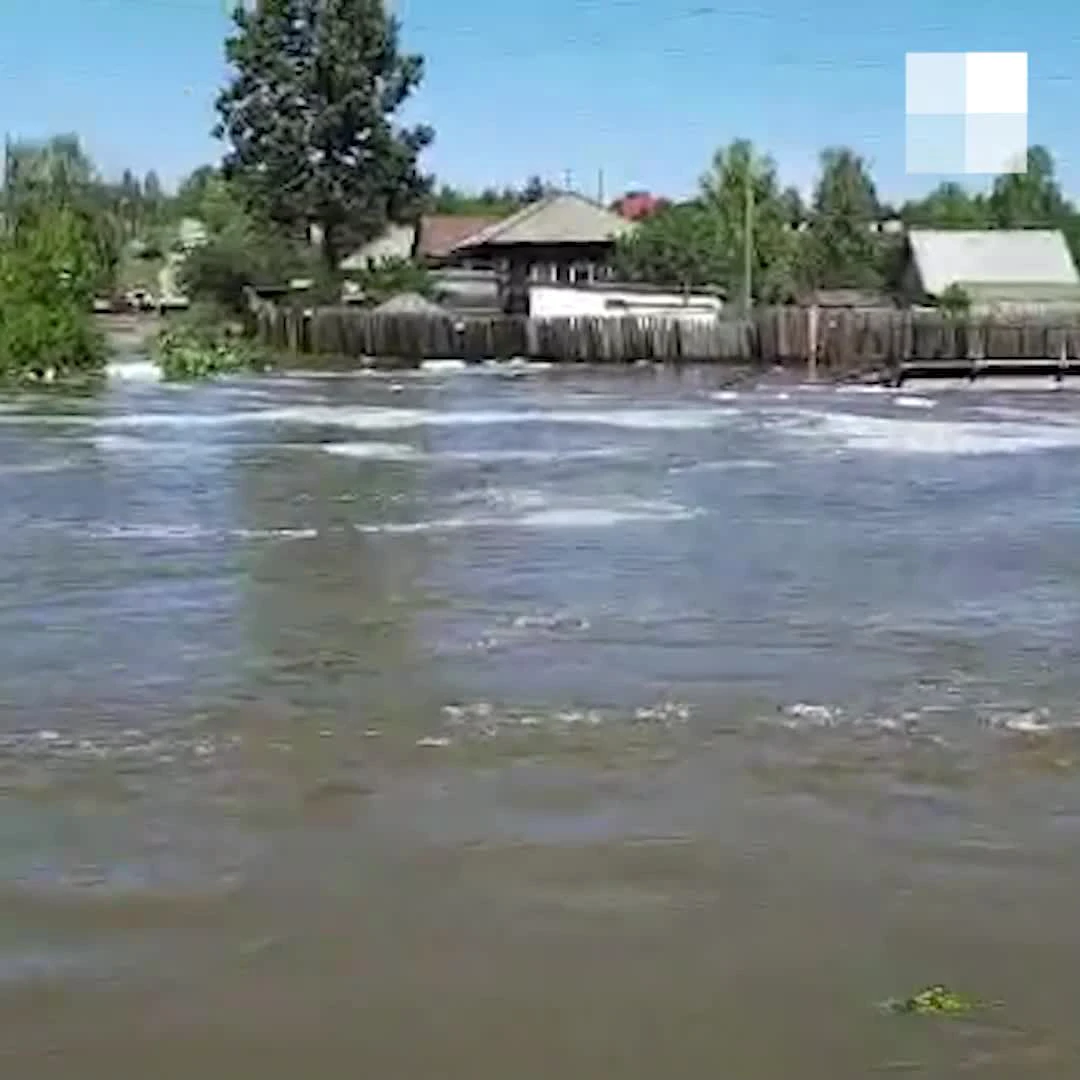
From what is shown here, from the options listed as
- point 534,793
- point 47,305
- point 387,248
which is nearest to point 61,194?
point 387,248

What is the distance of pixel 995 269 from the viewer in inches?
2753

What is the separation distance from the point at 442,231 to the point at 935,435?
56981 millimetres

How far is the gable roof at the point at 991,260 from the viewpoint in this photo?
228 feet

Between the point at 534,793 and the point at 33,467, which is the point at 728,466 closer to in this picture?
the point at 33,467

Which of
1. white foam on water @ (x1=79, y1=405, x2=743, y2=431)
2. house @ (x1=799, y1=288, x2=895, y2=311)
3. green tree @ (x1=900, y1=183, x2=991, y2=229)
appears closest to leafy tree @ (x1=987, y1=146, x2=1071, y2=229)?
green tree @ (x1=900, y1=183, x2=991, y2=229)

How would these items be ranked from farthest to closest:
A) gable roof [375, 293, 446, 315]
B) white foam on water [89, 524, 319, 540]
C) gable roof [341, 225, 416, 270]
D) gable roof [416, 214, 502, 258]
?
1. gable roof [416, 214, 502, 258]
2. gable roof [341, 225, 416, 270]
3. gable roof [375, 293, 446, 315]
4. white foam on water [89, 524, 319, 540]

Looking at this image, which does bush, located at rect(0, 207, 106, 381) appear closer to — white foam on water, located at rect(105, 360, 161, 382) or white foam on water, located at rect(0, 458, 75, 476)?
white foam on water, located at rect(105, 360, 161, 382)

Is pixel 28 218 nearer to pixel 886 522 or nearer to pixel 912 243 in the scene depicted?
pixel 912 243

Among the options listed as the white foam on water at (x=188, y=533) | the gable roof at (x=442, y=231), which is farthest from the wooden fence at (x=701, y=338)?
the white foam on water at (x=188, y=533)

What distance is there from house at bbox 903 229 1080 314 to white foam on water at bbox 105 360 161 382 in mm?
27570

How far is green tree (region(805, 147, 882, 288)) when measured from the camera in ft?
264

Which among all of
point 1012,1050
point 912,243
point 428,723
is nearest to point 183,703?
point 428,723

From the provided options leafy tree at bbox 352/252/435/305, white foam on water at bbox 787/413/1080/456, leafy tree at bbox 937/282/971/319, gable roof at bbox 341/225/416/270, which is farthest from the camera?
gable roof at bbox 341/225/416/270

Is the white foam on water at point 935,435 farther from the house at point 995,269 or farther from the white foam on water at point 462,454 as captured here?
the house at point 995,269
